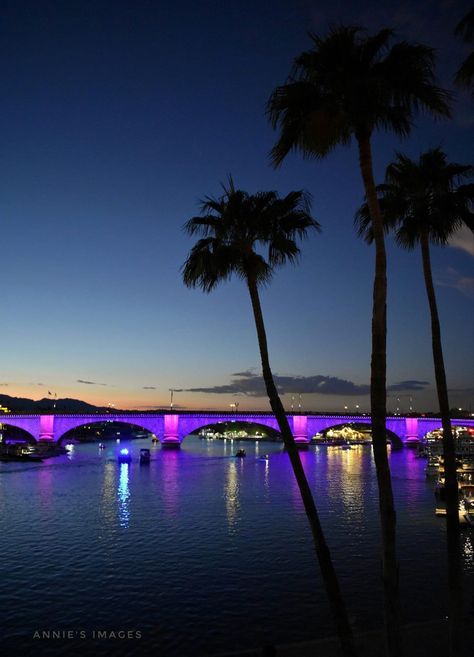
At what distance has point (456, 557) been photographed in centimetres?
1284

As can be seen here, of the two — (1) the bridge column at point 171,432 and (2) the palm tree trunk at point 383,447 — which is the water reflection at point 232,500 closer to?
(2) the palm tree trunk at point 383,447

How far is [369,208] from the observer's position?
39.7 ft

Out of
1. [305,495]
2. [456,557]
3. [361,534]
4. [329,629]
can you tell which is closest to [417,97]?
[305,495]

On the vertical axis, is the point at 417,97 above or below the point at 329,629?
above

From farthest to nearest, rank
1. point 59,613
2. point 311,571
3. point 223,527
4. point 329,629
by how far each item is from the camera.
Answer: point 223,527
point 311,571
point 59,613
point 329,629

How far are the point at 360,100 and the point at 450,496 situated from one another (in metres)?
10.2

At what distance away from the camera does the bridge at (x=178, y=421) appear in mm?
155250

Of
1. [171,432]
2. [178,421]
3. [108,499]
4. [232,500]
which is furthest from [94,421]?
[232,500]

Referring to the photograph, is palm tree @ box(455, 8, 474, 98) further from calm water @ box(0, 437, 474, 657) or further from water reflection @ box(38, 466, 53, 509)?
water reflection @ box(38, 466, 53, 509)

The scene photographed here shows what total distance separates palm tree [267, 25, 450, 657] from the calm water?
15.9 meters

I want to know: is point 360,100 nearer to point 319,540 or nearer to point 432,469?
point 319,540

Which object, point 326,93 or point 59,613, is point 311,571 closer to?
point 59,613

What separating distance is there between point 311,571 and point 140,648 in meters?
13.5

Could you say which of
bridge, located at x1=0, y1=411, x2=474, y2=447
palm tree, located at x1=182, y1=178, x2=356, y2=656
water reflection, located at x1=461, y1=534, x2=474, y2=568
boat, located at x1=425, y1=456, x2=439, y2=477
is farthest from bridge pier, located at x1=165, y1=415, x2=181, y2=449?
palm tree, located at x1=182, y1=178, x2=356, y2=656
